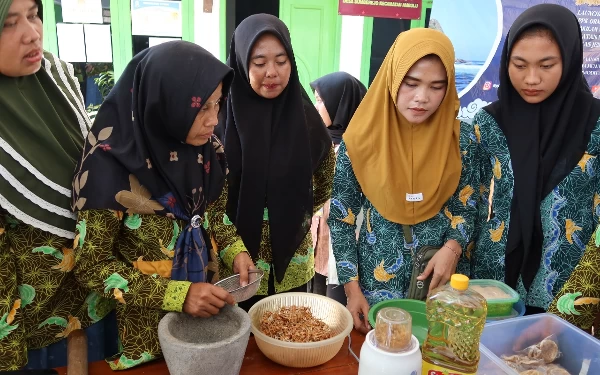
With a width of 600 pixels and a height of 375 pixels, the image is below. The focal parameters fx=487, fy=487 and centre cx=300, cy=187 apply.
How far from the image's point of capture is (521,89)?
4.79 ft

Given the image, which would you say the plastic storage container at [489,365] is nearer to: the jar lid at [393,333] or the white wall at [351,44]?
the jar lid at [393,333]

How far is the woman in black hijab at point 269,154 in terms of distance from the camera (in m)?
1.74

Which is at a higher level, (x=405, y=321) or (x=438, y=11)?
(x=438, y=11)

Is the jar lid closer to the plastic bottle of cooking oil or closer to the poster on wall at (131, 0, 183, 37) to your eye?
the plastic bottle of cooking oil

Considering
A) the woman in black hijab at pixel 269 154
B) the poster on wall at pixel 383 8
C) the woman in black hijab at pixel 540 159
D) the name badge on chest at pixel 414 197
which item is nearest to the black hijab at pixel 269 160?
the woman in black hijab at pixel 269 154

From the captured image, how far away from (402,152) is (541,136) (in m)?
0.42

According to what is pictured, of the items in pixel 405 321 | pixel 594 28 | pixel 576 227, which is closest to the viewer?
pixel 405 321

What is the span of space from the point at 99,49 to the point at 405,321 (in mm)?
2837

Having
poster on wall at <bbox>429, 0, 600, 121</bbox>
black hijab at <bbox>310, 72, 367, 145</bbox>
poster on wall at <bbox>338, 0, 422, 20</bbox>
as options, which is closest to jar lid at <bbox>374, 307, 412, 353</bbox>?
black hijab at <bbox>310, 72, 367, 145</bbox>

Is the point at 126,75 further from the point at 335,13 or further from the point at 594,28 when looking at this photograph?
the point at 594,28

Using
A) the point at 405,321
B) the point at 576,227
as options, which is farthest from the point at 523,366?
the point at 576,227

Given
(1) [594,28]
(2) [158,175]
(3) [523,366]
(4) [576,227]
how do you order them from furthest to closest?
1. (1) [594,28]
2. (4) [576,227]
3. (2) [158,175]
4. (3) [523,366]

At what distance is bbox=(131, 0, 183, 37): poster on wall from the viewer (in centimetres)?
305

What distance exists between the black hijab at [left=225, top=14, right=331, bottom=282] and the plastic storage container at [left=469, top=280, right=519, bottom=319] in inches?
27.7
